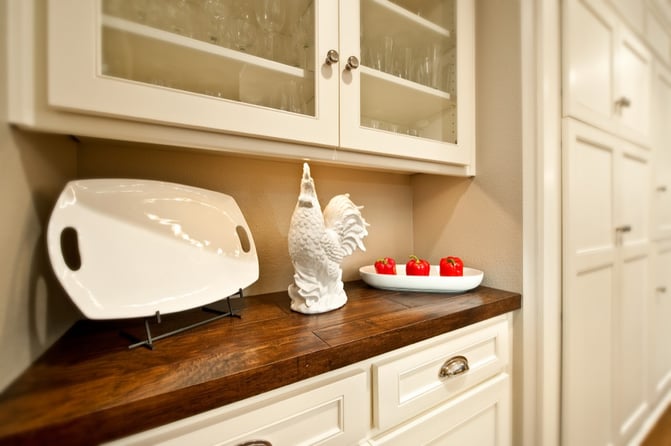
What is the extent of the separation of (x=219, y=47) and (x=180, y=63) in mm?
93

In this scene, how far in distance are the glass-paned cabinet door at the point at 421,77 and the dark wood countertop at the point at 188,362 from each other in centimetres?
47

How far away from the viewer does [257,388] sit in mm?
410

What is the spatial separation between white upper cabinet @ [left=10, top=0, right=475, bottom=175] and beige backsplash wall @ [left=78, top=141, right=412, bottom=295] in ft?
0.78

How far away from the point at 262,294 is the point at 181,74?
63 cm

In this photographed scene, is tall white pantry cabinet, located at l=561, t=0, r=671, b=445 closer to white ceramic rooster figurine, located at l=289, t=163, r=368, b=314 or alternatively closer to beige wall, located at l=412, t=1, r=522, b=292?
beige wall, located at l=412, t=1, r=522, b=292

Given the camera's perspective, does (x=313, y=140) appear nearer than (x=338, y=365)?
No

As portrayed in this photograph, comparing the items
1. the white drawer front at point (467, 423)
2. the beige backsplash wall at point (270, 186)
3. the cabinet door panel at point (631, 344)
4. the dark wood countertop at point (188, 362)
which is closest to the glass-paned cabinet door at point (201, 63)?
the beige backsplash wall at point (270, 186)

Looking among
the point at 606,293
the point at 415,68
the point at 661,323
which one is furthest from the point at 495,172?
the point at 661,323

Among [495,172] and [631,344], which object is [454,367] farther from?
[631,344]

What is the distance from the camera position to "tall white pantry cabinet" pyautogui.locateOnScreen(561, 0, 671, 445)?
0.86 metres

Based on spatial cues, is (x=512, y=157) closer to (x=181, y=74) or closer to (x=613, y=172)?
(x=613, y=172)

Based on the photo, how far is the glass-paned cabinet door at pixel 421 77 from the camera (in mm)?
791

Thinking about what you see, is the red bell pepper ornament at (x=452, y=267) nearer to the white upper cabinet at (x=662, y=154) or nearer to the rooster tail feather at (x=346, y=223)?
the rooster tail feather at (x=346, y=223)

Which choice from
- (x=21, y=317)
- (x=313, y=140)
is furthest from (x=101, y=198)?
(x=313, y=140)
